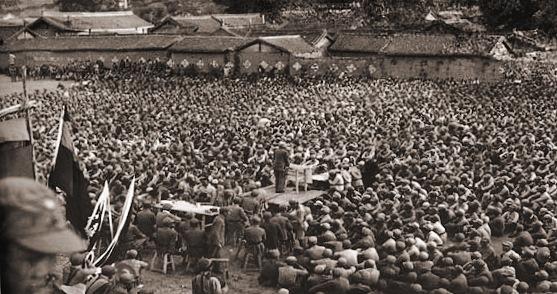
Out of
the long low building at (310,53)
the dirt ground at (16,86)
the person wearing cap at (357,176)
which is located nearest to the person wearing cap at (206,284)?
the dirt ground at (16,86)

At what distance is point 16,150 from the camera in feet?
18.9

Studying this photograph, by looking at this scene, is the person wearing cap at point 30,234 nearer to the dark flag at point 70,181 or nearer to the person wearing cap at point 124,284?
the person wearing cap at point 124,284

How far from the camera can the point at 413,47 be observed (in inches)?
869

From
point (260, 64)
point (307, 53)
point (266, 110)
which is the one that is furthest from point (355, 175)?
point (307, 53)

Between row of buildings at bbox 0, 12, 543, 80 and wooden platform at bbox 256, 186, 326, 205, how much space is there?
407 centimetres

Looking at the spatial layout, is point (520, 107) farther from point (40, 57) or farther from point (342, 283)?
point (40, 57)

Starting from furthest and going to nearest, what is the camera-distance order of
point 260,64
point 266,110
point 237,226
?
point 260,64 < point 266,110 < point 237,226

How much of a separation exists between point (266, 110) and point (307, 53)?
21.1ft

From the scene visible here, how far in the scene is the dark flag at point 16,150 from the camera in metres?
5.61

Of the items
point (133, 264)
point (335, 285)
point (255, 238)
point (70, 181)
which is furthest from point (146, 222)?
point (335, 285)

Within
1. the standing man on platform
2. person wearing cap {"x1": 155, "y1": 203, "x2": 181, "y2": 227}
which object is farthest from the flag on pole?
the standing man on platform

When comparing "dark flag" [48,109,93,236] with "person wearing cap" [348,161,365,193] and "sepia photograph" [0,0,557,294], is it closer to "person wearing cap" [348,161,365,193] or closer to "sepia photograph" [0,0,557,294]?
"sepia photograph" [0,0,557,294]

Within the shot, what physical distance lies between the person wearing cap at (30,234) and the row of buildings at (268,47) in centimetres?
714

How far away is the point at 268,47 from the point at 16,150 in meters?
13.8
